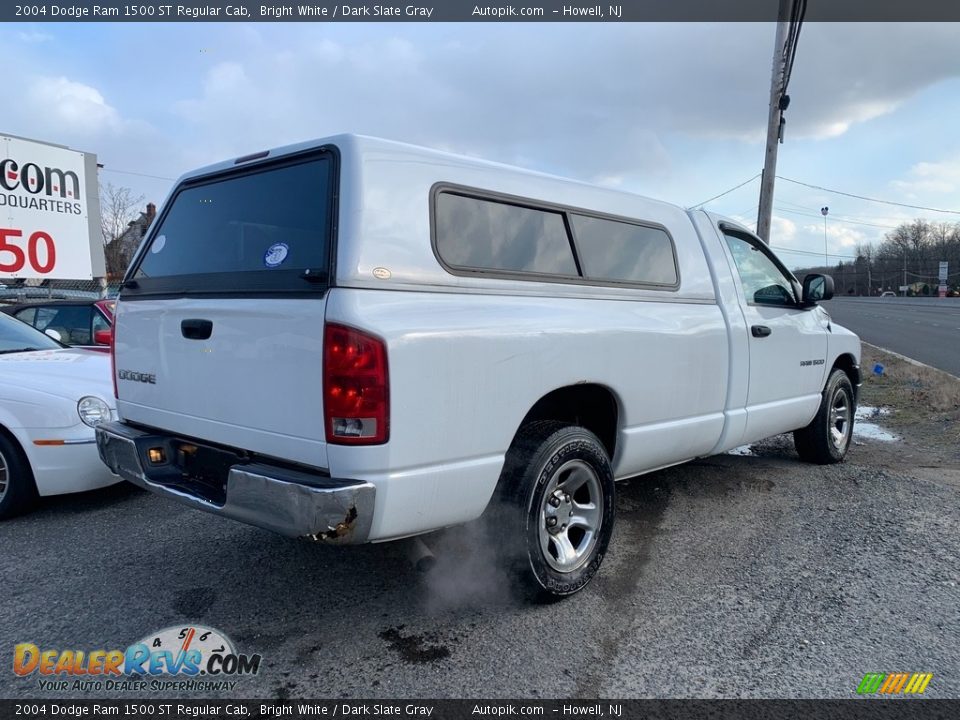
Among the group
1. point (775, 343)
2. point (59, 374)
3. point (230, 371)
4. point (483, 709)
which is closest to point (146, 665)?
point (230, 371)

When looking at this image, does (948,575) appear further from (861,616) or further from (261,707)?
(261,707)

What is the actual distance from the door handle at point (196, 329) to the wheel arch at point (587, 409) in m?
Answer: 1.54

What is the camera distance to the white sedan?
451 cm

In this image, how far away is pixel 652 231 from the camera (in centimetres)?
429

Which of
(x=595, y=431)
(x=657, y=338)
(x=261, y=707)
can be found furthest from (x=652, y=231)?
(x=261, y=707)

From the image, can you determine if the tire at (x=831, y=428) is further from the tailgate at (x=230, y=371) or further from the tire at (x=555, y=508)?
the tailgate at (x=230, y=371)

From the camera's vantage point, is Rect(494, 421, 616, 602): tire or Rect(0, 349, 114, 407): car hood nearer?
Rect(494, 421, 616, 602): tire

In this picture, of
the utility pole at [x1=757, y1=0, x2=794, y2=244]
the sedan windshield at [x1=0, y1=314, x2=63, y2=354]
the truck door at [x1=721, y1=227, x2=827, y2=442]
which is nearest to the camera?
the truck door at [x1=721, y1=227, x2=827, y2=442]

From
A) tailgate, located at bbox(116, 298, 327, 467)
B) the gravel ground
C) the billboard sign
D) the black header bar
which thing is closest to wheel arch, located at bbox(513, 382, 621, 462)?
the gravel ground

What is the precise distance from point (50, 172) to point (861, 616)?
14.2 meters

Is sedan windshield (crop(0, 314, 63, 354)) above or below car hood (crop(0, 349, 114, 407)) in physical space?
above

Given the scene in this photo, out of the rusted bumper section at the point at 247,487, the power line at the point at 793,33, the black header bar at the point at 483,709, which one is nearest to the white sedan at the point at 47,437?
the rusted bumper section at the point at 247,487

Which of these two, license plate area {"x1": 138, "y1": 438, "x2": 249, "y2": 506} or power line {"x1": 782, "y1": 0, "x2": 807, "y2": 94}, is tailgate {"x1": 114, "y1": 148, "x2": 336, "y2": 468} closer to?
license plate area {"x1": 138, "y1": 438, "x2": 249, "y2": 506}

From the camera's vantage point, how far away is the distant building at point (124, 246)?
23891mm
